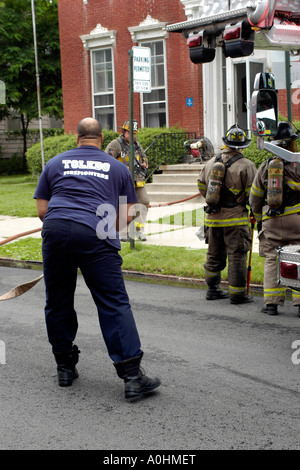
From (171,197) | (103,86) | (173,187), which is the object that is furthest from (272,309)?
(103,86)

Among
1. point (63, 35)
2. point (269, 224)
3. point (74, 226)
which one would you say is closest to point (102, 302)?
point (74, 226)

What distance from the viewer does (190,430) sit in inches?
156

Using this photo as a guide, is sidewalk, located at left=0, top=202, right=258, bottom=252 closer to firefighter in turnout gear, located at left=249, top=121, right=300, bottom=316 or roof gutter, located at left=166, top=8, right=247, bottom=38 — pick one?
firefighter in turnout gear, located at left=249, top=121, right=300, bottom=316

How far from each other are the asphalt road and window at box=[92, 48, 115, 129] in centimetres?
1455

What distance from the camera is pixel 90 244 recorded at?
447 centimetres

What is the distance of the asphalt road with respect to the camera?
388 centimetres

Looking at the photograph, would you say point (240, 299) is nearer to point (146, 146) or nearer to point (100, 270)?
point (100, 270)

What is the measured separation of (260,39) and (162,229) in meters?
6.21

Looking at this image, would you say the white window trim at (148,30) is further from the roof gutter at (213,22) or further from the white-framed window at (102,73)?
the roof gutter at (213,22)

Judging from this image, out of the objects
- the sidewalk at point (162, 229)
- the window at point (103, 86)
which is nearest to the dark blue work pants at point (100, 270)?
the sidewalk at point (162, 229)

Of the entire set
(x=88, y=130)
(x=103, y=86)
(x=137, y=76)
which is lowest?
(x=88, y=130)

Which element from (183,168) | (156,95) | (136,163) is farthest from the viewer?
(156,95)

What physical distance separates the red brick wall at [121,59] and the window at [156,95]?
32 cm
